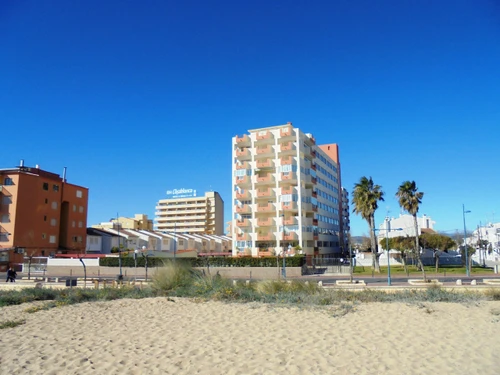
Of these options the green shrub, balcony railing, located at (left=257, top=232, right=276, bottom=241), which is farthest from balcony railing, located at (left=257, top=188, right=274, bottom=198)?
the green shrub

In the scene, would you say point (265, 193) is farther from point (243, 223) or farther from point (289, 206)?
point (243, 223)

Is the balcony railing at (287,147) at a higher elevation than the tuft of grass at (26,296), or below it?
higher

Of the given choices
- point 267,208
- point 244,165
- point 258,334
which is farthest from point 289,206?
point 258,334

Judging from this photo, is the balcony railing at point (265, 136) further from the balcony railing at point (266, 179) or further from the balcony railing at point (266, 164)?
the balcony railing at point (266, 179)

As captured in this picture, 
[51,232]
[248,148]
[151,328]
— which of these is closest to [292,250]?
[248,148]

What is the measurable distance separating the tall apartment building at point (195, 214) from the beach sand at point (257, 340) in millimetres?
126041

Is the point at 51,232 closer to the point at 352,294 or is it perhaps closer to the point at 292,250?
the point at 292,250

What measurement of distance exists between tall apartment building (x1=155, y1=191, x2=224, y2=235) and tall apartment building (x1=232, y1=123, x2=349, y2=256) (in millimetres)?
73344

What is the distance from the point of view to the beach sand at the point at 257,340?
882 cm

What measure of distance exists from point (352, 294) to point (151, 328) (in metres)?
10.2

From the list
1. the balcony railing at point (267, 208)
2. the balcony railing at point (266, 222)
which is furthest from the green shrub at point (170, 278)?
the balcony railing at point (267, 208)

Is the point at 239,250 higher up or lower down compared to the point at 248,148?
lower down

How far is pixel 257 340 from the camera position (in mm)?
11062

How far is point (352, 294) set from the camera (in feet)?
62.3
